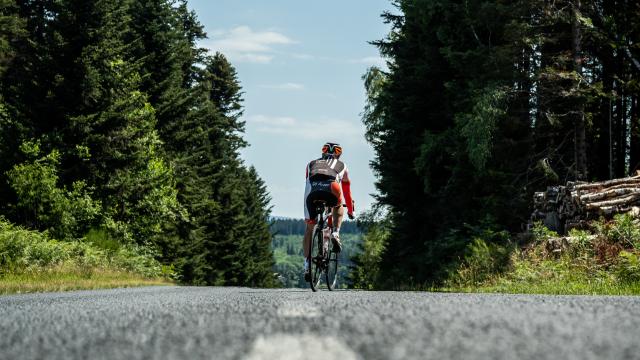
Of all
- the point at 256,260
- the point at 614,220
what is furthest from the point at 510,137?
the point at 256,260

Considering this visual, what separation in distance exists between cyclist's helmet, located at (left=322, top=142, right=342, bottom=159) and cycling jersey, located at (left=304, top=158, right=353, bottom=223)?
8 cm

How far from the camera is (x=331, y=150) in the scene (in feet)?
34.4

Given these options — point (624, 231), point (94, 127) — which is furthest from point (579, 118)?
point (94, 127)

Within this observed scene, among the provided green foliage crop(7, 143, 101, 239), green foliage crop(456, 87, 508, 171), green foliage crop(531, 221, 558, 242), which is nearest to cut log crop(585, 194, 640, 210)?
green foliage crop(531, 221, 558, 242)

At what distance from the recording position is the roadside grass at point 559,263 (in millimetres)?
11734

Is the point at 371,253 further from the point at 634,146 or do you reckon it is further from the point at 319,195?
the point at 319,195

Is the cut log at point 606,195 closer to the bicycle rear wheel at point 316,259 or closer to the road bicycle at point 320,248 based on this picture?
Answer: the road bicycle at point 320,248

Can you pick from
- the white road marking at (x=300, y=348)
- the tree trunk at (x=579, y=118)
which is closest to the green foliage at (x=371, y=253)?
the tree trunk at (x=579, y=118)

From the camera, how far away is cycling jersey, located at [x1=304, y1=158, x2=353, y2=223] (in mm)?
10250

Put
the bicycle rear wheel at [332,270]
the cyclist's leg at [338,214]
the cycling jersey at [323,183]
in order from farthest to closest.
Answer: the bicycle rear wheel at [332,270] → the cyclist's leg at [338,214] → the cycling jersey at [323,183]

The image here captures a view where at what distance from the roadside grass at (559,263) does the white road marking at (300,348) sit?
8351mm

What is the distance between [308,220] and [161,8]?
27.7 metres

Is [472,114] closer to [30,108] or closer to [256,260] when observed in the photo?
[30,108]

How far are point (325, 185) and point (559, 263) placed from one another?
5547 millimetres
